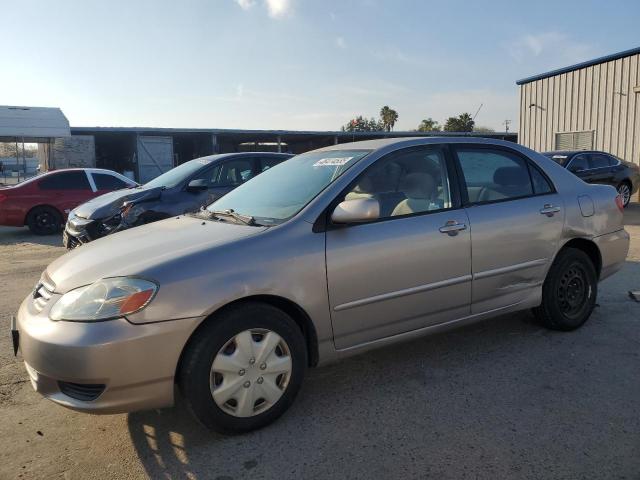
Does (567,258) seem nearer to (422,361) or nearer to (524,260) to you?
(524,260)

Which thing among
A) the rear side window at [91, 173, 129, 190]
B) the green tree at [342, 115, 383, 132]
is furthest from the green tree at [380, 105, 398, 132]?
the rear side window at [91, 173, 129, 190]

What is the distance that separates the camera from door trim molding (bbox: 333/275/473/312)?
10.2 feet

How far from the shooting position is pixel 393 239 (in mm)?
3260

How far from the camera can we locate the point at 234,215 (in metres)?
3.46

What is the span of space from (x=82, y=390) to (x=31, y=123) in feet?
75.8

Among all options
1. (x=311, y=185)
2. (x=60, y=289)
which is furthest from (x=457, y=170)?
(x=60, y=289)

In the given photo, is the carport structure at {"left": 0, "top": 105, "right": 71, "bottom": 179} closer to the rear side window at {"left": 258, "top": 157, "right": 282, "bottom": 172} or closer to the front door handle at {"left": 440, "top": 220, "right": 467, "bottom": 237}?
the rear side window at {"left": 258, "top": 157, "right": 282, "bottom": 172}

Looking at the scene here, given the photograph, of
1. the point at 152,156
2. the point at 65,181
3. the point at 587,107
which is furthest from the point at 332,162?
the point at 152,156

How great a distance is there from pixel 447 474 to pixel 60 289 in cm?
219

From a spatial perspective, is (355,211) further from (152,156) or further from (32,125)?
(152,156)

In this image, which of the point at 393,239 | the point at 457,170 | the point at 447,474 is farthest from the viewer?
the point at 457,170

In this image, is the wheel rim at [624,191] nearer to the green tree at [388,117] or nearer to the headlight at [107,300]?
the headlight at [107,300]

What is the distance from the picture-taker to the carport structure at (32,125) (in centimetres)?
2125

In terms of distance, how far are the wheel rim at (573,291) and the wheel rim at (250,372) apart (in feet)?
8.37
